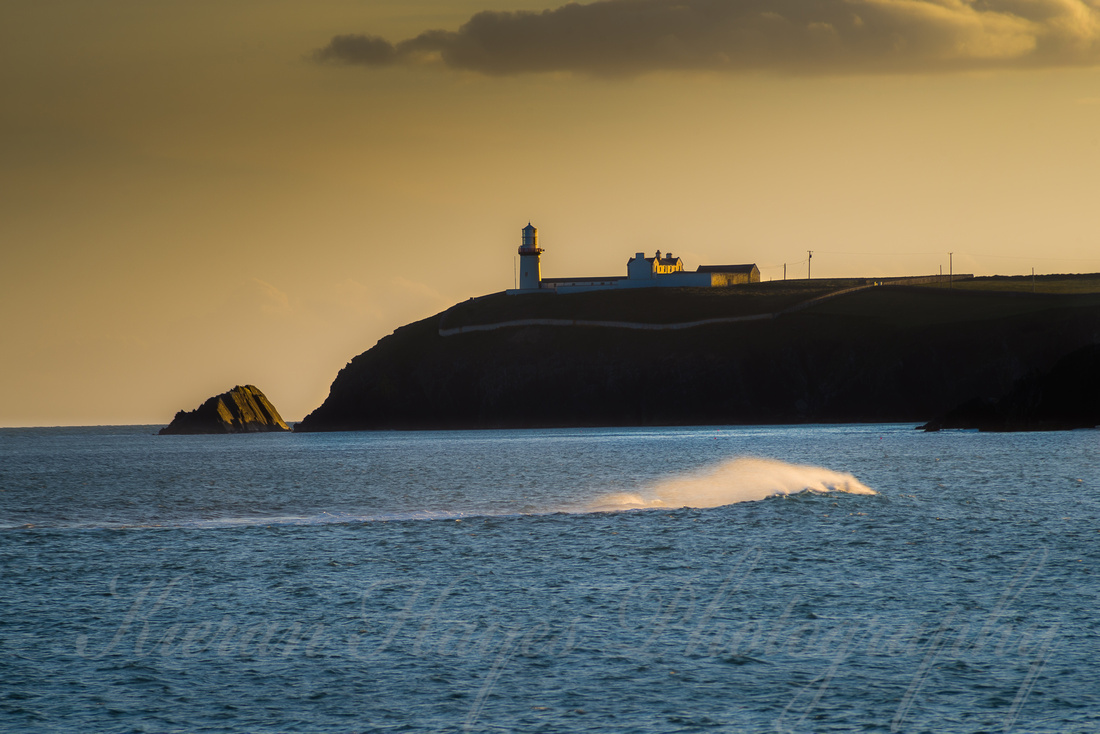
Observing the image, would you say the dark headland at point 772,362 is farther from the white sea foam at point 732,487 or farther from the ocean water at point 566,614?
the ocean water at point 566,614

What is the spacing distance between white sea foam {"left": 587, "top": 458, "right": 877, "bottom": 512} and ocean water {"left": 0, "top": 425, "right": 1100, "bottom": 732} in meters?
0.54

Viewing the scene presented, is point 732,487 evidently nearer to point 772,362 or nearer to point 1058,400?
point 1058,400

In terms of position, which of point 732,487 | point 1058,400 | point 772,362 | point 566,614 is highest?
point 772,362

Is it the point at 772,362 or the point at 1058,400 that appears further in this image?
the point at 772,362

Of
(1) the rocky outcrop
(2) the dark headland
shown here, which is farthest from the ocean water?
(2) the dark headland

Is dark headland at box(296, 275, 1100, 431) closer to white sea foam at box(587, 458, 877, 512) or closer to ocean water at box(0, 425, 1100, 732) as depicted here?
white sea foam at box(587, 458, 877, 512)

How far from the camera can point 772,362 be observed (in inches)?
6836

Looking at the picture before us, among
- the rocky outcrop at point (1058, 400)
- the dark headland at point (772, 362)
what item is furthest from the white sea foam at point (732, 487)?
the dark headland at point (772, 362)

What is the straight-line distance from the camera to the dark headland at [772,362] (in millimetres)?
159875

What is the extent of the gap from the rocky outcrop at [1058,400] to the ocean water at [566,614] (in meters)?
65.8

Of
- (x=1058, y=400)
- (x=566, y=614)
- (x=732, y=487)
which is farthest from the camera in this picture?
(x=1058, y=400)

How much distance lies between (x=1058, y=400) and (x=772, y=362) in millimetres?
65652

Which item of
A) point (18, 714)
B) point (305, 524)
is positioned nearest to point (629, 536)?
point (305, 524)

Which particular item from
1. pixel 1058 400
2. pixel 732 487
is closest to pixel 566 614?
pixel 732 487
